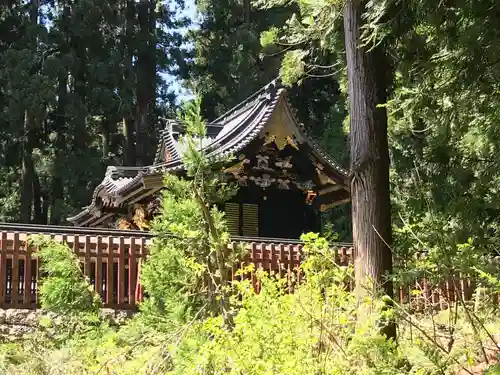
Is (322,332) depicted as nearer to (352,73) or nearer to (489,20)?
(489,20)

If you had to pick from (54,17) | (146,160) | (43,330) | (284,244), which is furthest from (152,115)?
(43,330)

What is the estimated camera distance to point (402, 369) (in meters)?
3.10

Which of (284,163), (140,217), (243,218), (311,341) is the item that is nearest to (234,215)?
(243,218)

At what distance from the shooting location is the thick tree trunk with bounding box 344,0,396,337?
4.65 metres

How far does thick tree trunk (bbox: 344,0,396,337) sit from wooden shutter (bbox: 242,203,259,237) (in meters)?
8.19

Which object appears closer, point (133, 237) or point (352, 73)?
point (352, 73)

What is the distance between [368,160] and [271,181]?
819cm

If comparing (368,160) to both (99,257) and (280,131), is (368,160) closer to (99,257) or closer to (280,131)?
(99,257)

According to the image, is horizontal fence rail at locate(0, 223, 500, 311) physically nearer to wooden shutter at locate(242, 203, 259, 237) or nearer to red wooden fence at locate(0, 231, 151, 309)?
red wooden fence at locate(0, 231, 151, 309)

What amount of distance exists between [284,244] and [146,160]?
1950cm

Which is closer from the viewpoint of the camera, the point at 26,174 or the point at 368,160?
the point at 368,160

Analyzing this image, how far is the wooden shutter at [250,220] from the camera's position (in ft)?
43.0

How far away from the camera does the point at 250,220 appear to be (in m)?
13.2

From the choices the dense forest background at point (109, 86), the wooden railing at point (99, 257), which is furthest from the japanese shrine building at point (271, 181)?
the wooden railing at point (99, 257)
